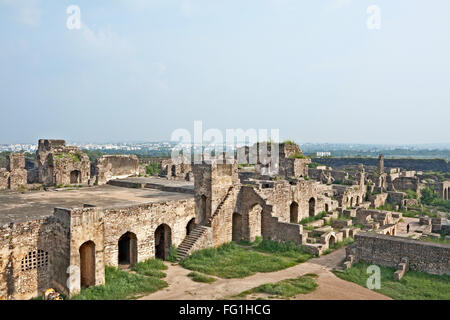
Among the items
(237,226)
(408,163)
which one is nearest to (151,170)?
(237,226)

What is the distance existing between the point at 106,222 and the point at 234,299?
633cm

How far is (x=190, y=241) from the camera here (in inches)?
724

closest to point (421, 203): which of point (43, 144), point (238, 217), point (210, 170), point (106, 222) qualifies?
point (238, 217)

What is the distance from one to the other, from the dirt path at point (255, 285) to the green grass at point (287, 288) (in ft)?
0.91

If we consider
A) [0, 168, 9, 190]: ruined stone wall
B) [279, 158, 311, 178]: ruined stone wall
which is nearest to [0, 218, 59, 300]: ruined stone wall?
[0, 168, 9, 190]: ruined stone wall

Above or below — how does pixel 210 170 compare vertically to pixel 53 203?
above

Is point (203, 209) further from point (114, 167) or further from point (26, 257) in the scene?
point (114, 167)

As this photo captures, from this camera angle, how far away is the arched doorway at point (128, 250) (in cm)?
1661

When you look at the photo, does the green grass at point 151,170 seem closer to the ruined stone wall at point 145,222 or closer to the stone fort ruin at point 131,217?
the stone fort ruin at point 131,217

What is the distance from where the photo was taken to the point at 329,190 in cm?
3216

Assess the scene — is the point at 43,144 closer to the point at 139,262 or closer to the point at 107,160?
the point at 107,160

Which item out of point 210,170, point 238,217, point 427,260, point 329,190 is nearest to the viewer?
point 427,260

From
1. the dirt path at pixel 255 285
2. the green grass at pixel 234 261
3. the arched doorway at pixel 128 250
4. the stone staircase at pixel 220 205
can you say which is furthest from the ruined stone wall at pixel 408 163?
the arched doorway at pixel 128 250

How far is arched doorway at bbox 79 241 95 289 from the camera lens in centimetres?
1375
